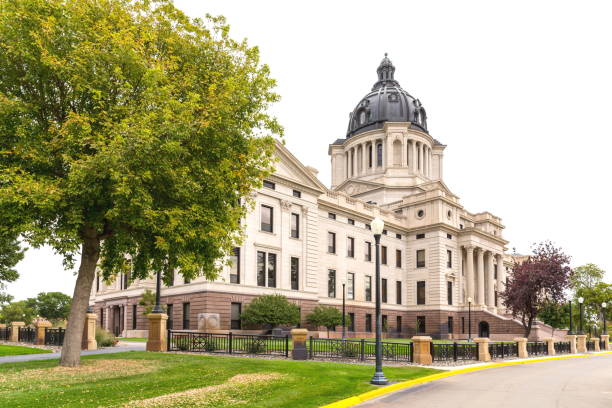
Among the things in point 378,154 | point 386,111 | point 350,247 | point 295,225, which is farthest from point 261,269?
point 386,111

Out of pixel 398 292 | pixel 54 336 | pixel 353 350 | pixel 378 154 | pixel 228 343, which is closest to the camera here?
pixel 353 350

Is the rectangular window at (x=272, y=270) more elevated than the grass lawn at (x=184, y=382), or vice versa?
the rectangular window at (x=272, y=270)

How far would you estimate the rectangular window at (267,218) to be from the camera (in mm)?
44500

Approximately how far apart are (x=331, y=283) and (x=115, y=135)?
38.7 m

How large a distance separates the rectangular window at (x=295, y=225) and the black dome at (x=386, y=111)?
35.9 m

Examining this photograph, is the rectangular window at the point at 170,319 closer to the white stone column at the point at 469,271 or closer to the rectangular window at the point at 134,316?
the rectangular window at the point at 134,316

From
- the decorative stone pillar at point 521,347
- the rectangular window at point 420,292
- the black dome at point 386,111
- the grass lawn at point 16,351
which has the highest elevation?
the black dome at point 386,111

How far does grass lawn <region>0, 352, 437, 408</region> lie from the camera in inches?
487

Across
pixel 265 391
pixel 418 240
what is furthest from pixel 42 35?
pixel 418 240

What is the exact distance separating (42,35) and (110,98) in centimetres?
280

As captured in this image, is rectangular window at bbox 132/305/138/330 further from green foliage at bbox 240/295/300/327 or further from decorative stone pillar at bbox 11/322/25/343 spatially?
decorative stone pillar at bbox 11/322/25/343

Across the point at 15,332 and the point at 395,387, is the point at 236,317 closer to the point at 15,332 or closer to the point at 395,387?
the point at 15,332

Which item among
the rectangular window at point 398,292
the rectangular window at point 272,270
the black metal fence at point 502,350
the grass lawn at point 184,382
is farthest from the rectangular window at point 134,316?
the black metal fence at point 502,350

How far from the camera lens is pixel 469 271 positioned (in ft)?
215
